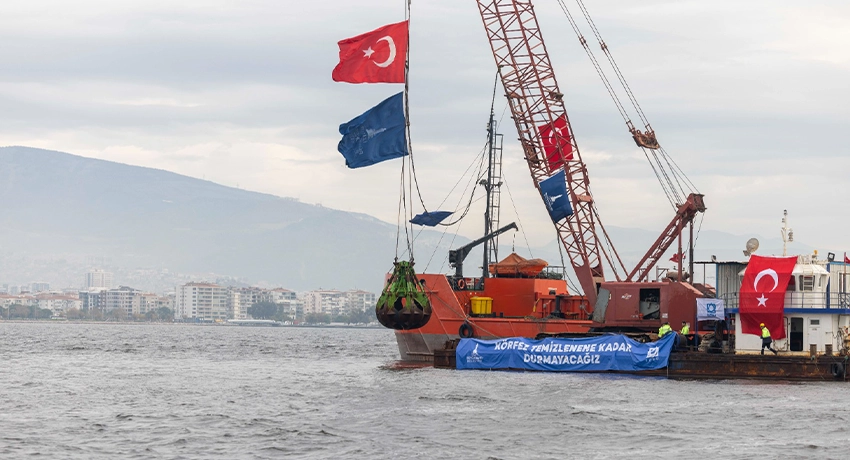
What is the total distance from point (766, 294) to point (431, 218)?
27.1m

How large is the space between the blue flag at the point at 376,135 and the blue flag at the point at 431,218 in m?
20.2

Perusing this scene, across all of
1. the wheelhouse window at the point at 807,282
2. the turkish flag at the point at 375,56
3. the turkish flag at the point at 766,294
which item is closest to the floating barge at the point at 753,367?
the turkish flag at the point at 766,294

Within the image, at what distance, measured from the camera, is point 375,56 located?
2064 inches

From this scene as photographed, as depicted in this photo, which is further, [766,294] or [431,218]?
[431,218]

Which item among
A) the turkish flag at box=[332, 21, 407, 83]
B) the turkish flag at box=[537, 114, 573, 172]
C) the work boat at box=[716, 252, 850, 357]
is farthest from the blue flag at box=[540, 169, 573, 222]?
the turkish flag at box=[332, 21, 407, 83]

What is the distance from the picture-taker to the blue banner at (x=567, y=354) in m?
55.1

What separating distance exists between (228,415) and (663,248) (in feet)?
152

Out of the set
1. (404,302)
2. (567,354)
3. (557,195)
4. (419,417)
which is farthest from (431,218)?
(419,417)

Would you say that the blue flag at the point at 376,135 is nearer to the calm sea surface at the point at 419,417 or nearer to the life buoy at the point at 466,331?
the calm sea surface at the point at 419,417

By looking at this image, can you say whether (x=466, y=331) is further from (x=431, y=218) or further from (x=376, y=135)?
(x=376, y=135)

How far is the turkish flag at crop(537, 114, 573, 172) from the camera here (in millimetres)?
76562

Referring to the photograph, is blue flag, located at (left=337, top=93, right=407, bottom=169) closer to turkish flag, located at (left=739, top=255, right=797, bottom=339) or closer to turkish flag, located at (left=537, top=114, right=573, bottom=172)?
turkish flag, located at (left=739, top=255, right=797, bottom=339)

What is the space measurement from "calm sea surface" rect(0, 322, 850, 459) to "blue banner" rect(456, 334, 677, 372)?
52.3 inches

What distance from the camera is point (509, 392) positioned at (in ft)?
154
